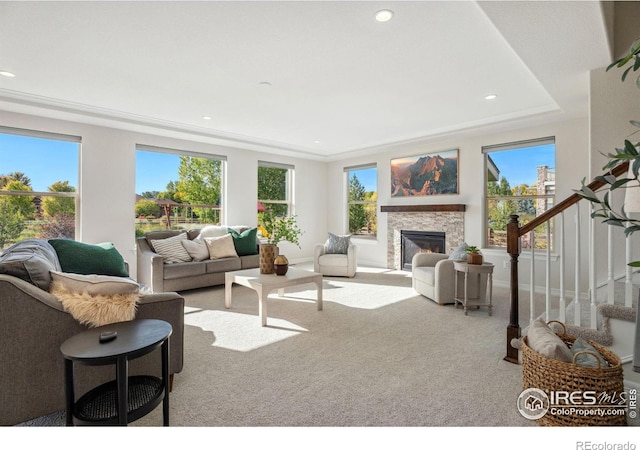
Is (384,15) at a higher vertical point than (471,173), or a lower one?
higher

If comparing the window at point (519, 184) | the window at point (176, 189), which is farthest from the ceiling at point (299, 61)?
the window at point (176, 189)

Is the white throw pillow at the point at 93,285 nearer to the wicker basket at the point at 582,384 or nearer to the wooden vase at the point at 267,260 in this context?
the wooden vase at the point at 267,260

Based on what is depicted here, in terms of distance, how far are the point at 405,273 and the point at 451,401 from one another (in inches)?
176

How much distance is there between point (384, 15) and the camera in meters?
2.29

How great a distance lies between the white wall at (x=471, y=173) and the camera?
14.9 ft

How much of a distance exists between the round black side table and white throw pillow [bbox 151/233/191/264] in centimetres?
307

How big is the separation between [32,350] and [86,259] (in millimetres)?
1900

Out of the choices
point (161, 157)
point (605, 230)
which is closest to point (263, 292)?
point (605, 230)

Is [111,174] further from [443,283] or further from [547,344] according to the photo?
[547,344]

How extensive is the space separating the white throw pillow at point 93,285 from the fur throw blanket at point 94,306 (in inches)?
0.7

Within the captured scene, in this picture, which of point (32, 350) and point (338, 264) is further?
point (338, 264)

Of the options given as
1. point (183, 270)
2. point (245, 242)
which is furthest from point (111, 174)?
point (245, 242)

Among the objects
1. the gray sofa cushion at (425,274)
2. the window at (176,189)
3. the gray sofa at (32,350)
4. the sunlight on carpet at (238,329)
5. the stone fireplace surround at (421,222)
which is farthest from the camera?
the stone fireplace surround at (421,222)

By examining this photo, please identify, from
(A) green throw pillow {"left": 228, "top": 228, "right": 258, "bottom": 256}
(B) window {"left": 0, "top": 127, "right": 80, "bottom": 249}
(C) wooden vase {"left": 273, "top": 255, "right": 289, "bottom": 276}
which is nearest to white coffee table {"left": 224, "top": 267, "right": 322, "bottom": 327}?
(C) wooden vase {"left": 273, "top": 255, "right": 289, "bottom": 276}
